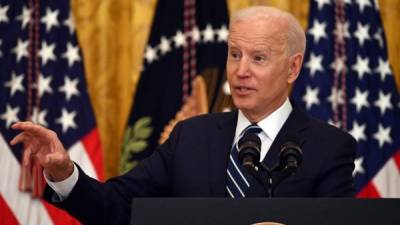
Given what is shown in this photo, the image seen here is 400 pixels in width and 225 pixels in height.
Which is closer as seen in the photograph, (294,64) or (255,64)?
(255,64)

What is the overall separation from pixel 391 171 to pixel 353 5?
109 cm

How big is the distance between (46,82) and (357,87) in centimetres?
195

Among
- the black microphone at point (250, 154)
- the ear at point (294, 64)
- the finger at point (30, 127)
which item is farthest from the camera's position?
the ear at point (294, 64)

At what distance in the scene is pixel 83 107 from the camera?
497 cm

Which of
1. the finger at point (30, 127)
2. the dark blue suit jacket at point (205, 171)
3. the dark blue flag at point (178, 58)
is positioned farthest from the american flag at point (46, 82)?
the finger at point (30, 127)

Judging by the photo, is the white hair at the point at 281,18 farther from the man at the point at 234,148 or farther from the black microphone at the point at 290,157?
the black microphone at the point at 290,157

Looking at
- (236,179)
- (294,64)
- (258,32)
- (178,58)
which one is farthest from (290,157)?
(178,58)

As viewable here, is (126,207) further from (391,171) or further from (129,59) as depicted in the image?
(391,171)

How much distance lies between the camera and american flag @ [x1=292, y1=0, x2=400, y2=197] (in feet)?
16.7

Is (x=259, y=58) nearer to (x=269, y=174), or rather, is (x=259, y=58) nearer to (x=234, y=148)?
(x=234, y=148)

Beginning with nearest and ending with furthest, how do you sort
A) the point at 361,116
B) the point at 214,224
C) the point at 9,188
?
1. the point at 214,224
2. the point at 9,188
3. the point at 361,116

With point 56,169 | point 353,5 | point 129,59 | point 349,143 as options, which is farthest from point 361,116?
point 56,169

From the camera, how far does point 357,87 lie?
5156 mm

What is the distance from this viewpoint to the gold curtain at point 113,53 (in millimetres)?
5031
